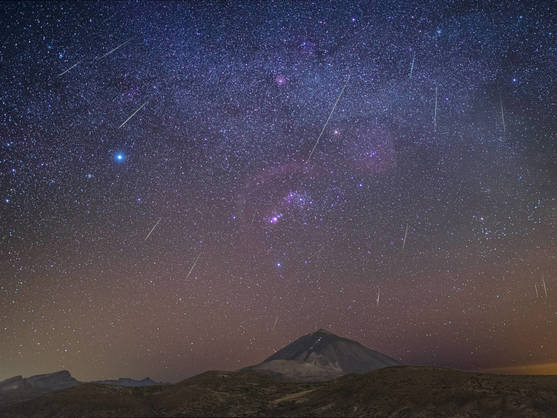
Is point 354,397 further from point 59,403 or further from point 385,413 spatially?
point 59,403

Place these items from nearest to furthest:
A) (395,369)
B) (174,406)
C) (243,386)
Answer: (174,406)
(395,369)
(243,386)

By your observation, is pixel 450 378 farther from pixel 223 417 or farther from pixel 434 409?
pixel 223 417

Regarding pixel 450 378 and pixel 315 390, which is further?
pixel 315 390

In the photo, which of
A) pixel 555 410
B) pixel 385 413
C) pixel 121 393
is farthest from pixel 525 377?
pixel 121 393

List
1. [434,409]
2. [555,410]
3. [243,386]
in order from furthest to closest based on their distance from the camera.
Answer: [243,386] → [434,409] → [555,410]

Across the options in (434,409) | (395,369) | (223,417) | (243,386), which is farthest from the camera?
(243,386)

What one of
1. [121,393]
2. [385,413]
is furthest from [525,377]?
[121,393]
